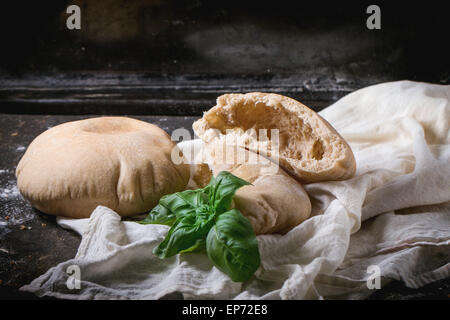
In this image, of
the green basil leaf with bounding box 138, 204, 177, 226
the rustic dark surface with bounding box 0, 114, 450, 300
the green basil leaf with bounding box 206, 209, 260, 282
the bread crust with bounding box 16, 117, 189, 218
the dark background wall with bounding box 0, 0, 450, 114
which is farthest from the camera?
the dark background wall with bounding box 0, 0, 450, 114

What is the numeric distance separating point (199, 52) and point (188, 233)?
7.58 feet

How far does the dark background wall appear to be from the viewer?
3428mm

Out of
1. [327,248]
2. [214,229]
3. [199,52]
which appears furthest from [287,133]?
[199,52]

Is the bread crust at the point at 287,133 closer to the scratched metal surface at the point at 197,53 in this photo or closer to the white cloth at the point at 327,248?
the white cloth at the point at 327,248

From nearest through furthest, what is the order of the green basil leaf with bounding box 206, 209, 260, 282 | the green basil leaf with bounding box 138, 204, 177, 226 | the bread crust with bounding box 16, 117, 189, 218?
the green basil leaf with bounding box 206, 209, 260, 282 → the green basil leaf with bounding box 138, 204, 177, 226 → the bread crust with bounding box 16, 117, 189, 218

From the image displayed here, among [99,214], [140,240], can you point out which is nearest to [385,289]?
[140,240]

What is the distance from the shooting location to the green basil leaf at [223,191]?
60.7 inches

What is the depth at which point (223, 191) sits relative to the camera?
5.10 ft

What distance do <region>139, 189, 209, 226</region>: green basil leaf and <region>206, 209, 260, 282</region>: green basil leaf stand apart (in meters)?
0.13

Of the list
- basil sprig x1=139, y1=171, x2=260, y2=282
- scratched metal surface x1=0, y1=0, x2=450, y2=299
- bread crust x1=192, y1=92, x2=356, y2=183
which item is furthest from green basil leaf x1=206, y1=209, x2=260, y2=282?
scratched metal surface x1=0, y1=0, x2=450, y2=299

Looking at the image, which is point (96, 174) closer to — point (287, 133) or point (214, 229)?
point (214, 229)

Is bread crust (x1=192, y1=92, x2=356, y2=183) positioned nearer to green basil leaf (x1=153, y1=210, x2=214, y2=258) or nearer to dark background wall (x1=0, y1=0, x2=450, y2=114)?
green basil leaf (x1=153, y1=210, x2=214, y2=258)

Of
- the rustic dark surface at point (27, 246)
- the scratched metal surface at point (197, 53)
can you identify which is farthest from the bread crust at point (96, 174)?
the scratched metal surface at point (197, 53)

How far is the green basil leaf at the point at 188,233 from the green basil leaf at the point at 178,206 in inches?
1.4
